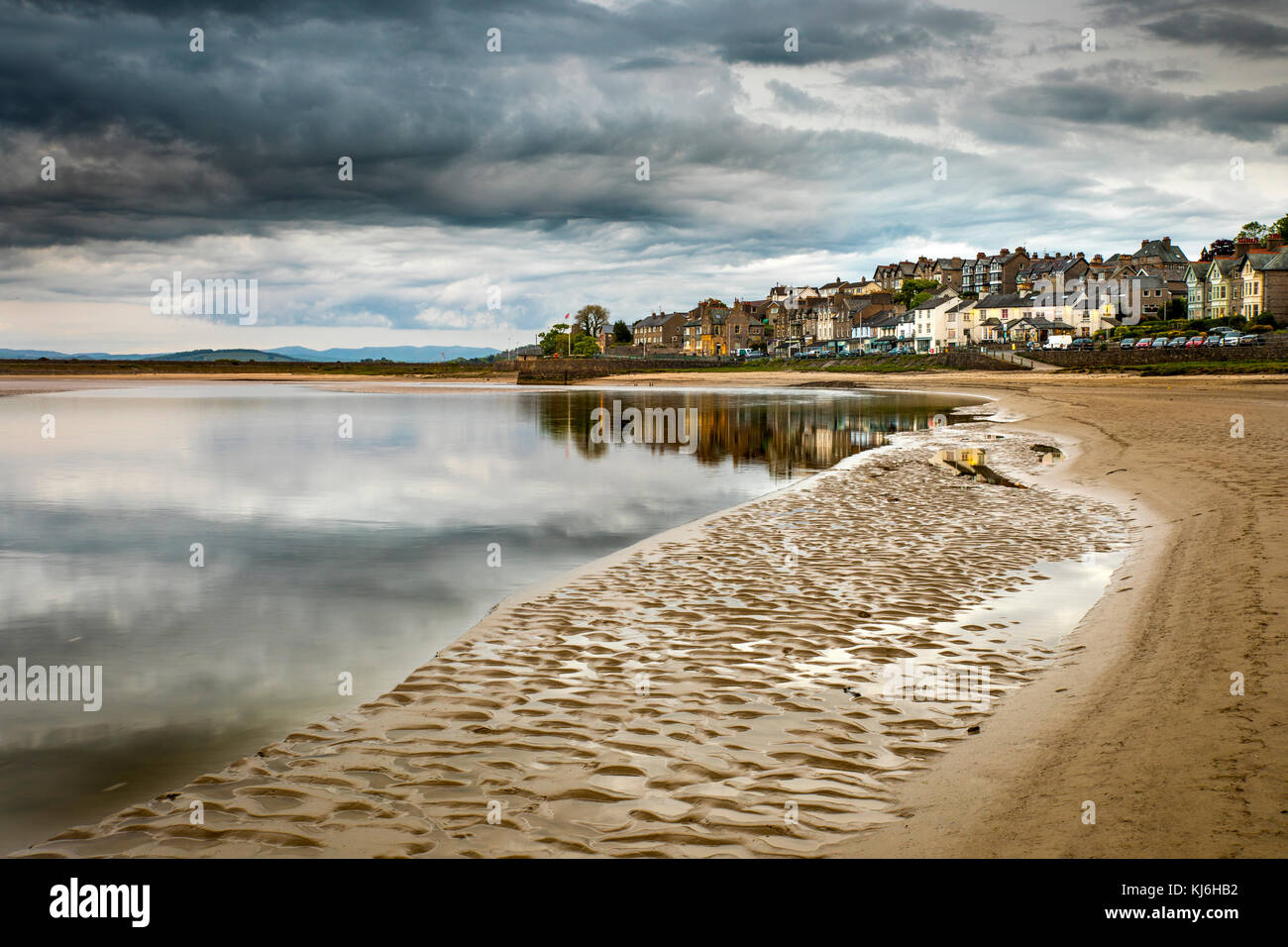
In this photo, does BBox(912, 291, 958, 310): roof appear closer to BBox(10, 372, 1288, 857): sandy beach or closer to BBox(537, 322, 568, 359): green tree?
BBox(537, 322, 568, 359): green tree

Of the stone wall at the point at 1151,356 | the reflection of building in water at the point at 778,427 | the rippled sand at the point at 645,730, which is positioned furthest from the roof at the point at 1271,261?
the rippled sand at the point at 645,730

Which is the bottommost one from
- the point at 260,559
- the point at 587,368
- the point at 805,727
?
the point at 805,727

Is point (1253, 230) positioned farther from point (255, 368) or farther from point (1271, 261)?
point (255, 368)

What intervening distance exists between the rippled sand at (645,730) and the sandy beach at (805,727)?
0.03m

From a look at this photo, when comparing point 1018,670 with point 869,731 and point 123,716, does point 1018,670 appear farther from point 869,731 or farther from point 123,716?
point 123,716

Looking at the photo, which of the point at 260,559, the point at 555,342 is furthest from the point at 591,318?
the point at 260,559

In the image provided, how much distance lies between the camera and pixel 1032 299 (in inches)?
5020

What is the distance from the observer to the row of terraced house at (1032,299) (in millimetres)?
105438

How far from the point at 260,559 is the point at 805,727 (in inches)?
400

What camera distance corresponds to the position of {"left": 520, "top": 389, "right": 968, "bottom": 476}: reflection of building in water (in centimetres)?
2816

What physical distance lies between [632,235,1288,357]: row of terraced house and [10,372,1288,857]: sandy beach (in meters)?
105

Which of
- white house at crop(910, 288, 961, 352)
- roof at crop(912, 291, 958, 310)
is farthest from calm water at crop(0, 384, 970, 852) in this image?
roof at crop(912, 291, 958, 310)

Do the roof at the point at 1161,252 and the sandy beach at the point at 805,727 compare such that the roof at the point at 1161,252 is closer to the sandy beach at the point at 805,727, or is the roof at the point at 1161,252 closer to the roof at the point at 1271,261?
the roof at the point at 1271,261
